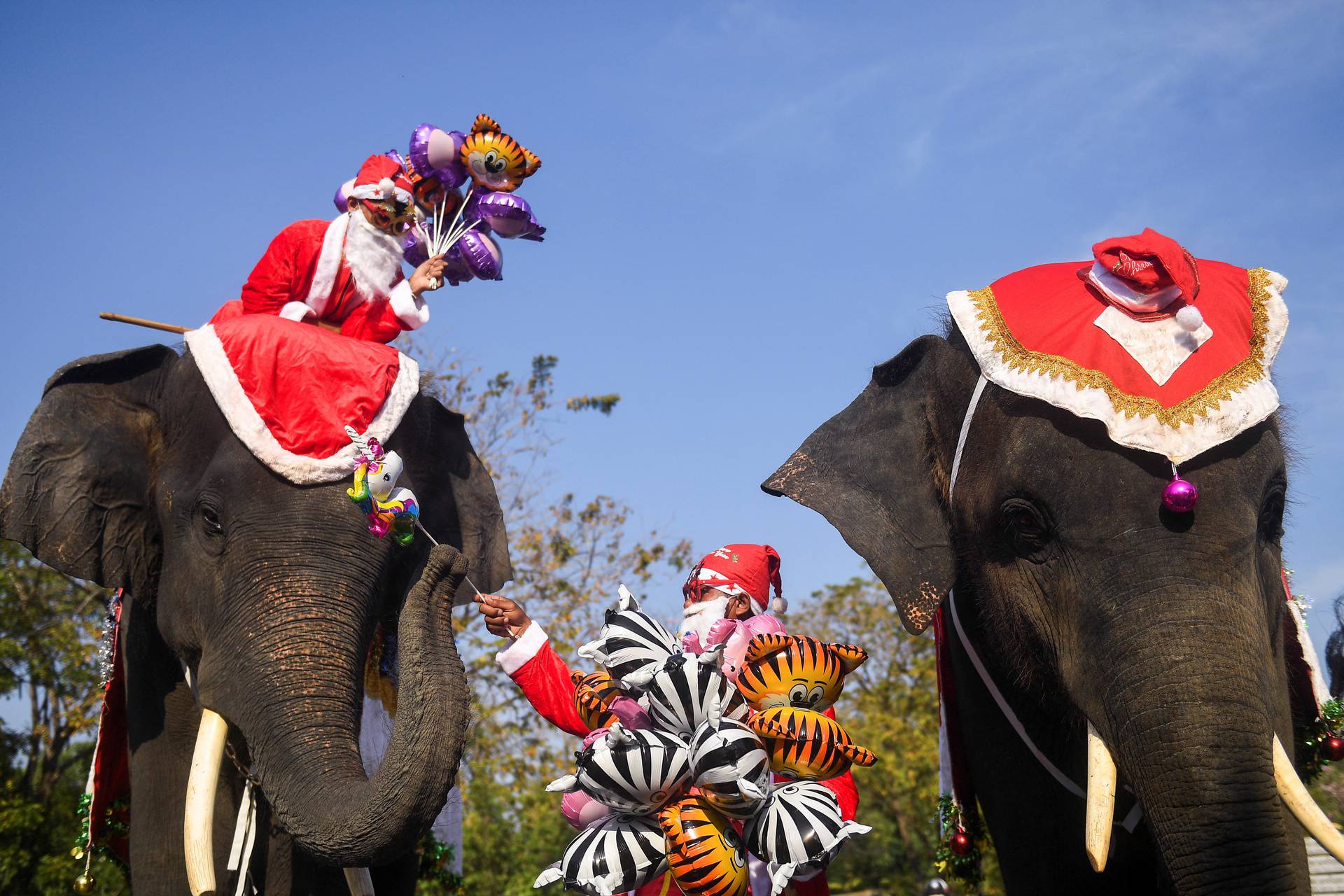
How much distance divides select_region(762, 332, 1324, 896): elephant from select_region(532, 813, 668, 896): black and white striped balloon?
3.43 ft

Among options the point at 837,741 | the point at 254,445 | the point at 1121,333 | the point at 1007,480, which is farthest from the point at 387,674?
the point at 1121,333

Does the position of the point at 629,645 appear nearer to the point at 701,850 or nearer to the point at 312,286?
the point at 701,850

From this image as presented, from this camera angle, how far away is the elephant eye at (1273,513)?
144 inches

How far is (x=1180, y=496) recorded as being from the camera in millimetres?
3373

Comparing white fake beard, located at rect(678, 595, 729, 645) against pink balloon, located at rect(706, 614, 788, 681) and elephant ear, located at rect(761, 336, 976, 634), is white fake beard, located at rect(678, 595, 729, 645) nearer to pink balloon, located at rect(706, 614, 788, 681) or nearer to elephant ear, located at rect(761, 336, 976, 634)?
pink balloon, located at rect(706, 614, 788, 681)

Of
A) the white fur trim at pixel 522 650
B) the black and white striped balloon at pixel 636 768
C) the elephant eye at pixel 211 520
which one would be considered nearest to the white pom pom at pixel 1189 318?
the black and white striped balloon at pixel 636 768

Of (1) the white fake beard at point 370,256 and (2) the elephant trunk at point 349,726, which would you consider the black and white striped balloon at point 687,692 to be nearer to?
(2) the elephant trunk at point 349,726

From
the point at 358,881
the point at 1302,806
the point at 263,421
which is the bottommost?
the point at 1302,806

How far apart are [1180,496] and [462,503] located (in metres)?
3.37

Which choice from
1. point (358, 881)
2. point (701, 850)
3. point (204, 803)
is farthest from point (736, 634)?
point (204, 803)

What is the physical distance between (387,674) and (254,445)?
987mm

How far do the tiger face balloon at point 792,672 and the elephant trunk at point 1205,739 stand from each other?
2.51 ft

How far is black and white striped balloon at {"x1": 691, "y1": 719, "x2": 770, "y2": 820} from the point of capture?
341 centimetres

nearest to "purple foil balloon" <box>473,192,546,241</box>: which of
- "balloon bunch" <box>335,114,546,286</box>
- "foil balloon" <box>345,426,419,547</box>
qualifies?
"balloon bunch" <box>335,114,546,286</box>
